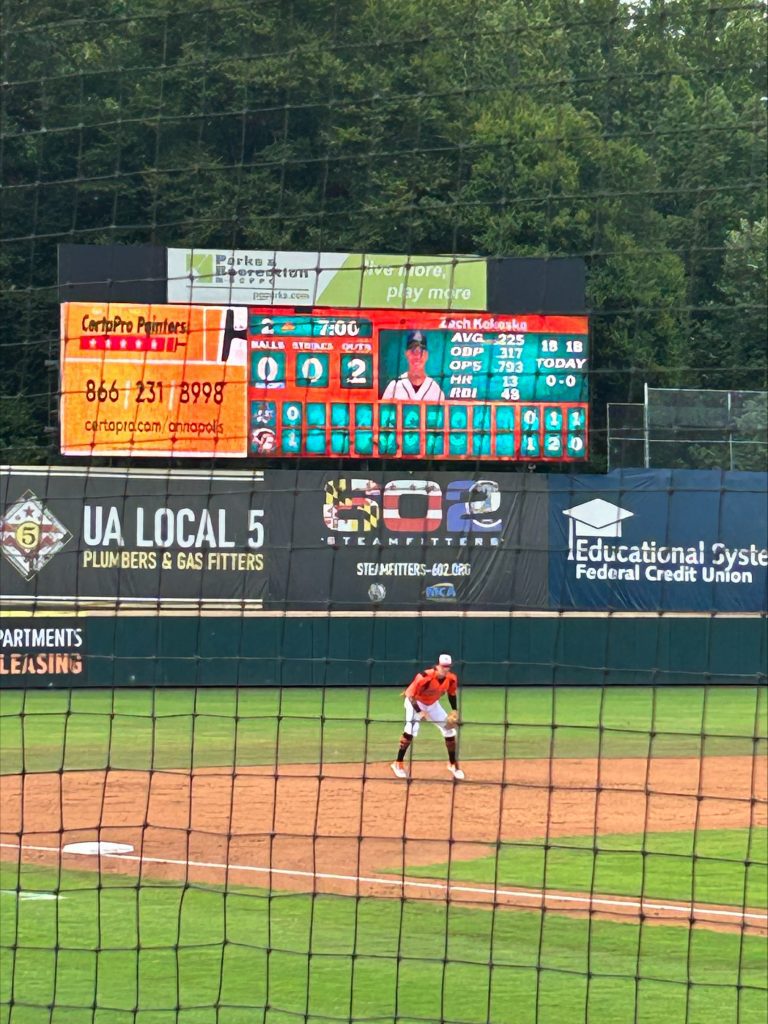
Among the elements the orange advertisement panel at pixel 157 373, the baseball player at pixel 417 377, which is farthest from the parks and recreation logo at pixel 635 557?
the orange advertisement panel at pixel 157 373

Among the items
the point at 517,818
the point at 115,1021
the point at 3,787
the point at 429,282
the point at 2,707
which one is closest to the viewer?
the point at 115,1021

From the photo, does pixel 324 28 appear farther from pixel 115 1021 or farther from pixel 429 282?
pixel 429 282

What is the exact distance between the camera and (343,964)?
9172mm

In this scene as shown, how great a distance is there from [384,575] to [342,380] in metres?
3.60

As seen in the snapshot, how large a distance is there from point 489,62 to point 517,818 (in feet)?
23.6

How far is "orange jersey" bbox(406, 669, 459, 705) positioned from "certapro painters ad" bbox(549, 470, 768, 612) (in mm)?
7012

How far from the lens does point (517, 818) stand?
47.7 feet

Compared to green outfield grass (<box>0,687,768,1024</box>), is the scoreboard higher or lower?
higher

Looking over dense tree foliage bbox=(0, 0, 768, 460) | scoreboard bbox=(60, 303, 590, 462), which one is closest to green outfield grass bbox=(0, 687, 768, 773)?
scoreboard bbox=(60, 303, 590, 462)

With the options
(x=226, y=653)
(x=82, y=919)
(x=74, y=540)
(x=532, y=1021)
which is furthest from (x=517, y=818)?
(x=74, y=540)

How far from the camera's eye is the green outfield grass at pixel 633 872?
36.9 ft

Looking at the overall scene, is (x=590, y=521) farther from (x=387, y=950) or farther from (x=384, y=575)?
(x=387, y=950)

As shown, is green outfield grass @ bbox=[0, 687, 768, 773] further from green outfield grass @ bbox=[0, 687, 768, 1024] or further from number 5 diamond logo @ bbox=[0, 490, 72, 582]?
green outfield grass @ bbox=[0, 687, 768, 1024]

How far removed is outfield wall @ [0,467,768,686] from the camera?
74.7 ft
